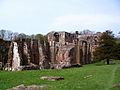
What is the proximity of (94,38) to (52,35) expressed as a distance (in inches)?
636

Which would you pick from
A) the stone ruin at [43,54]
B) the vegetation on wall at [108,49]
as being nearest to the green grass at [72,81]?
the stone ruin at [43,54]

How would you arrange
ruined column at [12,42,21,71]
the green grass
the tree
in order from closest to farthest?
the green grass, ruined column at [12,42,21,71], the tree

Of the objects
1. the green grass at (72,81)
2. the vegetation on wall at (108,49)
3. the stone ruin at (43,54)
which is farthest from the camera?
the vegetation on wall at (108,49)

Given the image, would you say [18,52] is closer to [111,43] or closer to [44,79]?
[44,79]

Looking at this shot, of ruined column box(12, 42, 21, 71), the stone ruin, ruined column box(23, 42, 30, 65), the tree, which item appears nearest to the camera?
ruined column box(12, 42, 21, 71)

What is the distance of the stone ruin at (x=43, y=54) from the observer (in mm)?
24422

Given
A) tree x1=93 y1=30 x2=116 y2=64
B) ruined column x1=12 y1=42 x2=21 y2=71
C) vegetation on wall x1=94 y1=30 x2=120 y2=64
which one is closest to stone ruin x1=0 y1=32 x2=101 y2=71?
ruined column x1=12 y1=42 x2=21 y2=71

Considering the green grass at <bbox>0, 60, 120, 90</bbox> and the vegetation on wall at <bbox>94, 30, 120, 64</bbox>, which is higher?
the vegetation on wall at <bbox>94, 30, 120, 64</bbox>

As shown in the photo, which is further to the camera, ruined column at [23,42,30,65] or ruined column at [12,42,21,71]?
ruined column at [23,42,30,65]

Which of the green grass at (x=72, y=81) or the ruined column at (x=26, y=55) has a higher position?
the ruined column at (x=26, y=55)

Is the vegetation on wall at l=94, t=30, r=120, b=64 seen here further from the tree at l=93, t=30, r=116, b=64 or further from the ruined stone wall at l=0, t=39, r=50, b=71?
the ruined stone wall at l=0, t=39, r=50, b=71

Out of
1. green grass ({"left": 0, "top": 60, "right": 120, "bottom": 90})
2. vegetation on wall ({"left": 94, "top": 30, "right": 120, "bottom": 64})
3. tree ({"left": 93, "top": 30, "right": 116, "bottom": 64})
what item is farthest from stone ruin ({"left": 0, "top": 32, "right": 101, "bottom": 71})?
green grass ({"left": 0, "top": 60, "right": 120, "bottom": 90})

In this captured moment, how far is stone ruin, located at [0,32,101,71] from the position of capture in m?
24.4

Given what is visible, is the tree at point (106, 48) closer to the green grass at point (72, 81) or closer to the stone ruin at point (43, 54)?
the stone ruin at point (43, 54)
